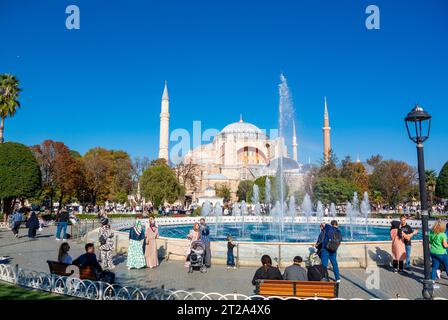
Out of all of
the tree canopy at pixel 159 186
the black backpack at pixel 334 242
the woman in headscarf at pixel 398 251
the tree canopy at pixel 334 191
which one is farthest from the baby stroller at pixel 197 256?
the tree canopy at pixel 334 191

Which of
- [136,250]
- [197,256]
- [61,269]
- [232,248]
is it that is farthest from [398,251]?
[61,269]

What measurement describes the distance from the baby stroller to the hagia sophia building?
1803 inches

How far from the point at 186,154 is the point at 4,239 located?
65319 mm

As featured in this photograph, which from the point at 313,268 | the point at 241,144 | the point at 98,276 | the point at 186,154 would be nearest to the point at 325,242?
the point at 313,268

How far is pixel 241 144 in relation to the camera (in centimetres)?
7338

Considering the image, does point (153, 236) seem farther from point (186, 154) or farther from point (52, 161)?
point (186, 154)

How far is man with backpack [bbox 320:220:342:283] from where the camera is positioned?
720cm

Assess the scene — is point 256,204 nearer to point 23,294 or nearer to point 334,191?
point 334,191

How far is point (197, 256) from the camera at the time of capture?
8.27 metres

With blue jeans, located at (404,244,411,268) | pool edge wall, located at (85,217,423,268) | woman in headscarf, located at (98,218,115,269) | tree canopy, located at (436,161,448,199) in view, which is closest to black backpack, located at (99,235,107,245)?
woman in headscarf, located at (98,218,115,269)

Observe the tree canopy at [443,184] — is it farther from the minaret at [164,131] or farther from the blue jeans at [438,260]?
the minaret at [164,131]

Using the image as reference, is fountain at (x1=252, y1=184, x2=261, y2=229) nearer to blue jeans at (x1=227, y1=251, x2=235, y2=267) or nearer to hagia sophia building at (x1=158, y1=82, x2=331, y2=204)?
hagia sophia building at (x1=158, y1=82, x2=331, y2=204)

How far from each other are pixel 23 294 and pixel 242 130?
238 ft

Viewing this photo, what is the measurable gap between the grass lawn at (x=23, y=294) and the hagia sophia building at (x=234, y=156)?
4814cm
